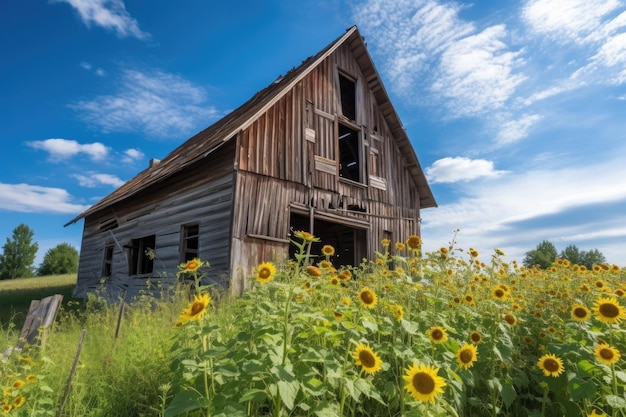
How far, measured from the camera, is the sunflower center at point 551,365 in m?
2.44

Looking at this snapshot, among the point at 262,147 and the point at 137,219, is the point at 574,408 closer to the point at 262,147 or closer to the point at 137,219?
the point at 262,147

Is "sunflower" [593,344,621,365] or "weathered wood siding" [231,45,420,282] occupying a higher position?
"weathered wood siding" [231,45,420,282]

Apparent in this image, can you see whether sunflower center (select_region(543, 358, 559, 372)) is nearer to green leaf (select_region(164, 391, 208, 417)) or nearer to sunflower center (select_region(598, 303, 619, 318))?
sunflower center (select_region(598, 303, 619, 318))

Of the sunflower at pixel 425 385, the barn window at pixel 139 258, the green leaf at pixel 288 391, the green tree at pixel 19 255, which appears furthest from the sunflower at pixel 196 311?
the green tree at pixel 19 255

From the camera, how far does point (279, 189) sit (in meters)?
9.91

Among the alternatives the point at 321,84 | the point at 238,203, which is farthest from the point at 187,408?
the point at 321,84

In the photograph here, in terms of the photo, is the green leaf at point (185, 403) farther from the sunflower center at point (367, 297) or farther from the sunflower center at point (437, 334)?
the sunflower center at point (437, 334)

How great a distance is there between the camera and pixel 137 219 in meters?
12.8

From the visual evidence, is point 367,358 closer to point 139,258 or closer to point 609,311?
point 609,311

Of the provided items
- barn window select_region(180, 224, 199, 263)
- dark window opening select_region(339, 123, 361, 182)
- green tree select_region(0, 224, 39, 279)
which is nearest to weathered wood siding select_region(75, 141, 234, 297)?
barn window select_region(180, 224, 199, 263)

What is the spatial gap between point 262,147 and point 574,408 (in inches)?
332

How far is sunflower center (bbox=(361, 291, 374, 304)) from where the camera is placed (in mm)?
2221

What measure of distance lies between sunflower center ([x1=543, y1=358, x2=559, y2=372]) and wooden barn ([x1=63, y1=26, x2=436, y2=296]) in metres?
5.11

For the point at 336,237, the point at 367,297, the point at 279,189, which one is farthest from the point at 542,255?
the point at 367,297
